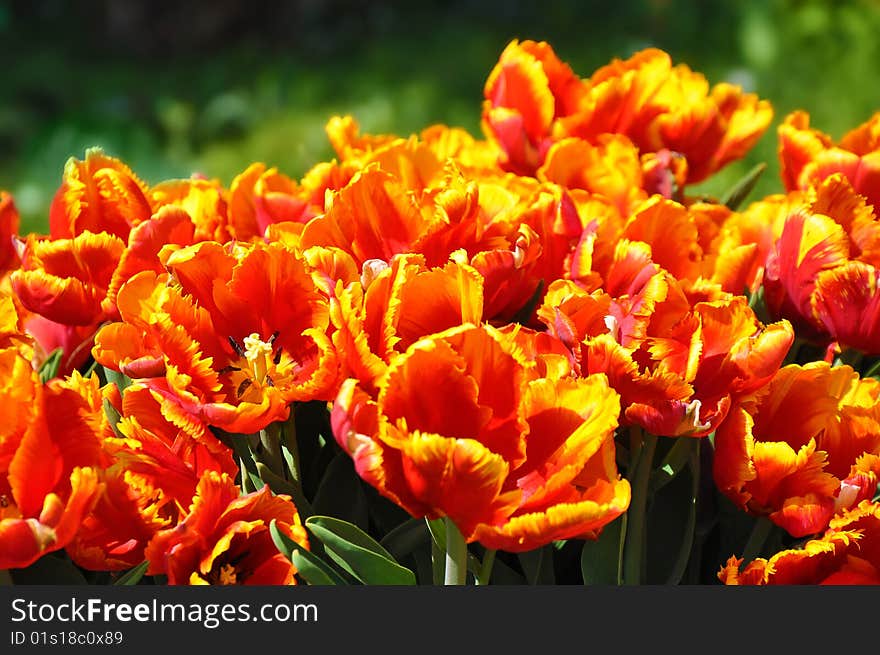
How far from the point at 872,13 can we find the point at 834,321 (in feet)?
13.0

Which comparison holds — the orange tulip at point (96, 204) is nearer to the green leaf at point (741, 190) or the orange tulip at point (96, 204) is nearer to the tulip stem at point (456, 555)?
the tulip stem at point (456, 555)

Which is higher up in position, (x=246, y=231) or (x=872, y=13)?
(x=872, y=13)

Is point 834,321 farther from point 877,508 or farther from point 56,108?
point 56,108

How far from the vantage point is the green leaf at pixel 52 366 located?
3.80ft

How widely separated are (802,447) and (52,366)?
665 millimetres

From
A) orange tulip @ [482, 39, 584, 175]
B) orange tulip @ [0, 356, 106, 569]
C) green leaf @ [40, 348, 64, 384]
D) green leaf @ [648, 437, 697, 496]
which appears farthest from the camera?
orange tulip @ [482, 39, 584, 175]

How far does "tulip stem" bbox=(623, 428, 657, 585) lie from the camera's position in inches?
37.3

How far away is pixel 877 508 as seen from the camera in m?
0.93

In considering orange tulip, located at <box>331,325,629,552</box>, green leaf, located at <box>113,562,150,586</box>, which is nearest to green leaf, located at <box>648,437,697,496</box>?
orange tulip, located at <box>331,325,629,552</box>

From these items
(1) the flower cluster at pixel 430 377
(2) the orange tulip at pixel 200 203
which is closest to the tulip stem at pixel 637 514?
(1) the flower cluster at pixel 430 377

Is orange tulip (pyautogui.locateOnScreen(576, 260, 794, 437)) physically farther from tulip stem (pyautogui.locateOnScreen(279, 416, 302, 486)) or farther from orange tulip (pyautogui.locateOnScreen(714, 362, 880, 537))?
tulip stem (pyautogui.locateOnScreen(279, 416, 302, 486))

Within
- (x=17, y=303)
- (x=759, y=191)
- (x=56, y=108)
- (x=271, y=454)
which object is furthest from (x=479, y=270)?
(x=56, y=108)

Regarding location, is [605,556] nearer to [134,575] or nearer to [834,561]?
[834,561]

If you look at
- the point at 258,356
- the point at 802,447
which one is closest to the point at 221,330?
the point at 258,356
